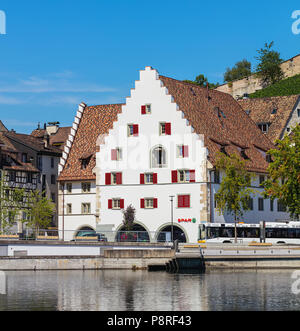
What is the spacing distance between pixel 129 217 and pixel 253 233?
45.9ft

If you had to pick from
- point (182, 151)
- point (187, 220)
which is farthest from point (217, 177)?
point (187, 220)

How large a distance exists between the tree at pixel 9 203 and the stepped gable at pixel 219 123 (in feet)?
74.0

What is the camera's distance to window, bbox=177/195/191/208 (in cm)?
8919

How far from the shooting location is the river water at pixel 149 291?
46.7m

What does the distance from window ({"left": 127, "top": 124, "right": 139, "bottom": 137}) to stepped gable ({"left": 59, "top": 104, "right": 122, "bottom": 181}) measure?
450 cm

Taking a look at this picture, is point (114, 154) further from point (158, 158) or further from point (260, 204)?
point (260, 204)

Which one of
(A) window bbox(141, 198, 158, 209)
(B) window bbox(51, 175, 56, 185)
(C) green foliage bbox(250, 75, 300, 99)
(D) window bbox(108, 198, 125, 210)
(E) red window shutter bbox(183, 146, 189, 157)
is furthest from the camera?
(C) green foliage bbox(250, 75, 300, 99)

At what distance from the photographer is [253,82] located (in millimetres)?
167000

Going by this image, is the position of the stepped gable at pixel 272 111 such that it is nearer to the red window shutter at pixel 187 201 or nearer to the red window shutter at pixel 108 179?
the red window shutter at pixel 187 201

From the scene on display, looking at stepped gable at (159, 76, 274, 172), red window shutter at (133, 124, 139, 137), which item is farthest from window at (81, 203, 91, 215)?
stepped gable at (159, 76, 274, 172)

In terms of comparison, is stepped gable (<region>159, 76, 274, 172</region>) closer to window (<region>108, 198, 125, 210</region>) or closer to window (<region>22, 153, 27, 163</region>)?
window (<region>108, 198, 125, 210</region>)

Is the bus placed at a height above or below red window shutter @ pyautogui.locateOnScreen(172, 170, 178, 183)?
below
